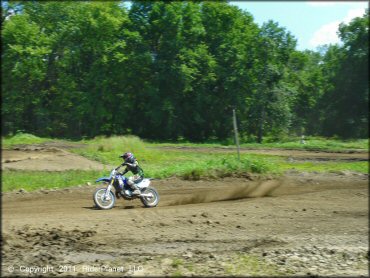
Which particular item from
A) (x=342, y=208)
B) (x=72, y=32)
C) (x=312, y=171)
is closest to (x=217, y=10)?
(x=72, y=32)

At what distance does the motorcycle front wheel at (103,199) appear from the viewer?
12.4 meters

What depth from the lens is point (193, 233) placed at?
9.73m

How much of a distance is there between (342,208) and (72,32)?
2826cm

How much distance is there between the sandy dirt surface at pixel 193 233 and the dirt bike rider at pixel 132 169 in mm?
641

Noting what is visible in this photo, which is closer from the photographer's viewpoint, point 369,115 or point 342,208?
point 342,208

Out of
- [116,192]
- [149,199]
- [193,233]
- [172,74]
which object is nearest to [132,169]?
[116,192]

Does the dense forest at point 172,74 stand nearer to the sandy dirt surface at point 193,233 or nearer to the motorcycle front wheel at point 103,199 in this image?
the sandy dirt surface at point 193,233

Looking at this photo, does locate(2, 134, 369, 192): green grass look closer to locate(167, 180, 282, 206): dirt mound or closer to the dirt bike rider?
locate(167, 180, 282, 206): dirt mound

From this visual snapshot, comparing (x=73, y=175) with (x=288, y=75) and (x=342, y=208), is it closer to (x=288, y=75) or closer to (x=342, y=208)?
(x=342, y=208)

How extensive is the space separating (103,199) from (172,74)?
101 ft

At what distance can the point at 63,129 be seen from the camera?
25641 millimetres

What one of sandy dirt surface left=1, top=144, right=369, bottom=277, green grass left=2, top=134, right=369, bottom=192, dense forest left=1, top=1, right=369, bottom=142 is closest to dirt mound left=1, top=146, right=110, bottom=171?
green grass left=2, top=134, right=369, bottom=192

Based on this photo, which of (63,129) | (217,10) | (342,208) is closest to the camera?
(342,208)

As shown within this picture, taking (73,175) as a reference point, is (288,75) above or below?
above
